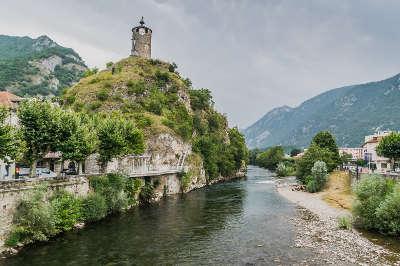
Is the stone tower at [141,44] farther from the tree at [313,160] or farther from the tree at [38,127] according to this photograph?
the tree at [38,127]

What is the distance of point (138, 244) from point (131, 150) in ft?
90.8

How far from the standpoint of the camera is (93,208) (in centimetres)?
4959

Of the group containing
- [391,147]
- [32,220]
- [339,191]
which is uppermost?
[391,147]

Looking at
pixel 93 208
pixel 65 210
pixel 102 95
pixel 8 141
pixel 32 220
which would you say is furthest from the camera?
pixel 102 95

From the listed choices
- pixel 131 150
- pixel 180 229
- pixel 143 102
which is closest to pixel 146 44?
pixel 143 102

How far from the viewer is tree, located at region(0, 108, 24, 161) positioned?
3856 centimetres

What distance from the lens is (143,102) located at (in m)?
112

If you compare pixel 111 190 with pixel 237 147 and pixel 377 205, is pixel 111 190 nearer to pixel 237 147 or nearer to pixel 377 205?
pixel 377 205

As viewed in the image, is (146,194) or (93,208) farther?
(146,194)

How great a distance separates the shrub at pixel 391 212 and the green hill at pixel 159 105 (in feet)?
185

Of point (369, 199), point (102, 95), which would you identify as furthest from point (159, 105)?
point (369, 199)

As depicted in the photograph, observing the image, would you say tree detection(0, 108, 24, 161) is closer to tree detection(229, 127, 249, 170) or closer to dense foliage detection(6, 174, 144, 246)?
dense foliage detection(6, 174, 144, 246)

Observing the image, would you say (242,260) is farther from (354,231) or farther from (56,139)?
(56,139)

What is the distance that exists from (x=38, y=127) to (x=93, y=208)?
12945 millimetres
